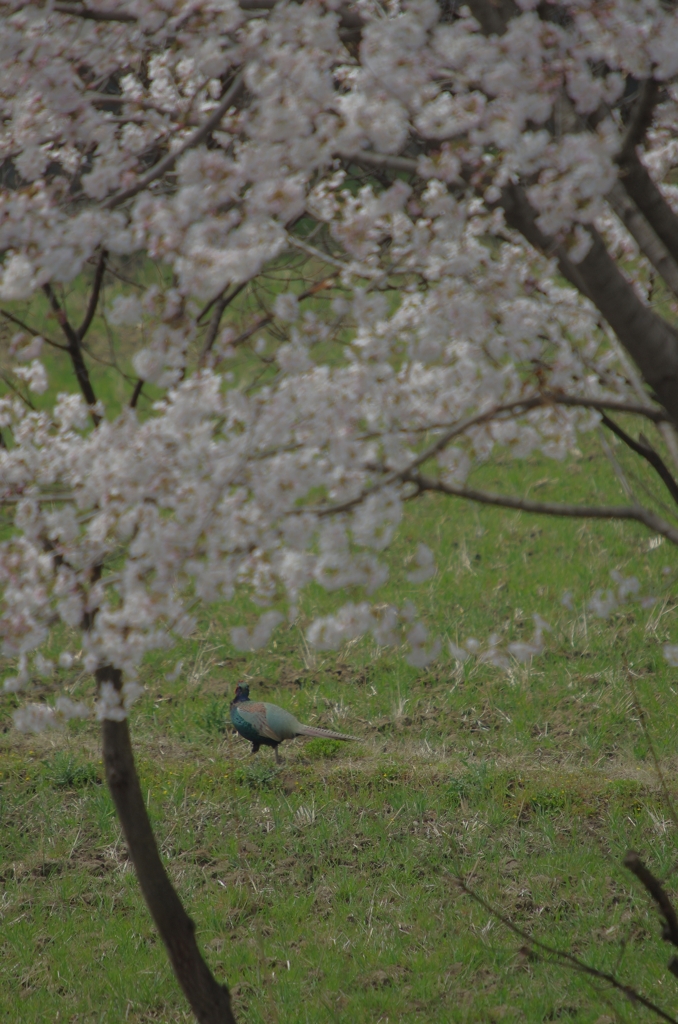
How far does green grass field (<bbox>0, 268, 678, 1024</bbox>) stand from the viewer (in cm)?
383

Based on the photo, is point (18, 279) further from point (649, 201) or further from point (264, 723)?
point (264, 723)

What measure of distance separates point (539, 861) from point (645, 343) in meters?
2.95

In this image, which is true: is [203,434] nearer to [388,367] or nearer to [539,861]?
[388,367]

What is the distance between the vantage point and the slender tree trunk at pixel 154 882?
3.01m

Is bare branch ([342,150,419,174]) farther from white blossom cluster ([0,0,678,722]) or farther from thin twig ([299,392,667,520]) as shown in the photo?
thin twig ([299,392,667,520])

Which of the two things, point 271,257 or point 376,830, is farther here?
point 376,830

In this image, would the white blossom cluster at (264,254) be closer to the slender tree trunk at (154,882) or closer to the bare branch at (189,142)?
the bare branch at (189,142)

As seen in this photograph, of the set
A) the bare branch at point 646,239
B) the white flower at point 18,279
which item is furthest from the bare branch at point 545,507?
the white flower at point 18,279

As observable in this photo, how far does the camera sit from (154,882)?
3.03 metres

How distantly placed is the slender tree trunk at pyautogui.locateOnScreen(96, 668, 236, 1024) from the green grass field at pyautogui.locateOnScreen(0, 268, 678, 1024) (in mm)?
694

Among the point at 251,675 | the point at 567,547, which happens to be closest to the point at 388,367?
the point at 251,675

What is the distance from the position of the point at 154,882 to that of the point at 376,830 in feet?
6.11

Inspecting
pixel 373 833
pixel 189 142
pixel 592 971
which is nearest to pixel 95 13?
pixel 189 142

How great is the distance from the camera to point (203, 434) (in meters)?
2.68
